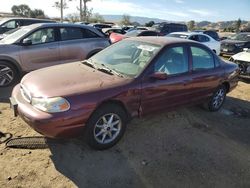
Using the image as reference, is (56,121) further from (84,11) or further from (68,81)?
(84,11)

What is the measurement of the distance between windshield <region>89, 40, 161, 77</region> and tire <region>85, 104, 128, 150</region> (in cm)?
65

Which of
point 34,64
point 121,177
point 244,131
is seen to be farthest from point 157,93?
point 34,64

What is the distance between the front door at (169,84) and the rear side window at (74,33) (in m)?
3.89

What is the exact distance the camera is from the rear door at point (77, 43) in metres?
7.61

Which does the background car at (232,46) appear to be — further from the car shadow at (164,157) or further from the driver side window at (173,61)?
the driver side window at (173,61)

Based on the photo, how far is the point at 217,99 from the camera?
6160 mm

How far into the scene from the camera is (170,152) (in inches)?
169

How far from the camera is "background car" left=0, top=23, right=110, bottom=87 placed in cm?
679

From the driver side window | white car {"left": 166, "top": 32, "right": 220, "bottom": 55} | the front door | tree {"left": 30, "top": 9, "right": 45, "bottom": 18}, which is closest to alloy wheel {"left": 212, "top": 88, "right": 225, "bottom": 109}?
the front door

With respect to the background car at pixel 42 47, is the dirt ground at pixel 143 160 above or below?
below

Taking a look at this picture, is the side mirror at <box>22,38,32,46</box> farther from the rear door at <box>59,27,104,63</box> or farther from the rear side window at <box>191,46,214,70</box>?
the rear side window at <box>191,46,214,70</box>

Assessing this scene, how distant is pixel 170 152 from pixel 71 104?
5.74 ft

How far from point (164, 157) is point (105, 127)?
997 millimetres

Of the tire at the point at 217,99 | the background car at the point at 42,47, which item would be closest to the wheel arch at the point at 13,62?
the background car at the point at 42,47
